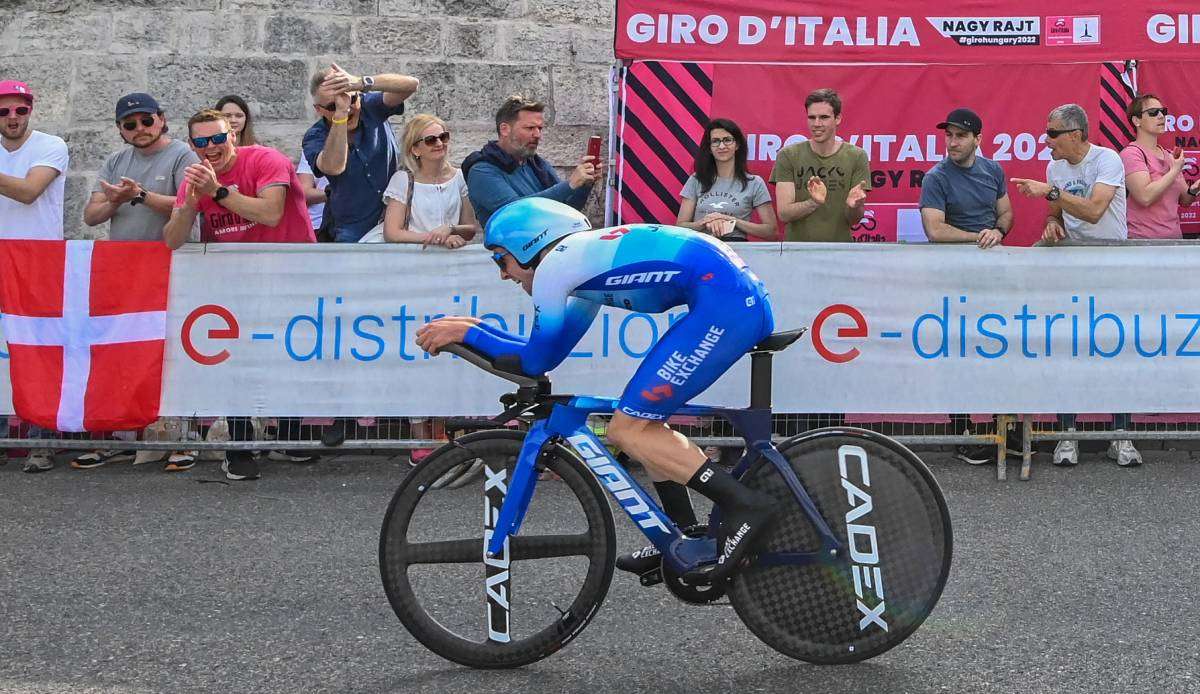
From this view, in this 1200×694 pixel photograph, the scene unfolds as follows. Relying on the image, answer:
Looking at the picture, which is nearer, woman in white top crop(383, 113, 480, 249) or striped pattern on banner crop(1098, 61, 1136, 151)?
woman in white top crop(383, 113, 480, 249)

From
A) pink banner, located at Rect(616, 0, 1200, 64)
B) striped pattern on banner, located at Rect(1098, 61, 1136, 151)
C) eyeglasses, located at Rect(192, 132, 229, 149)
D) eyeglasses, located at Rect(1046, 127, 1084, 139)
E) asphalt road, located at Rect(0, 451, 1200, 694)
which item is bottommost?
asphalt road, located at Rect(0, 451, 1200, 694)

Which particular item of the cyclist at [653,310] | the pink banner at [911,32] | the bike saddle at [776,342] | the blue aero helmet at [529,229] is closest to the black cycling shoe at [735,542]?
the cyclist at [653,310]

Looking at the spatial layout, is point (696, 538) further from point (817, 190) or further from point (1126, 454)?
point (1126, 454)

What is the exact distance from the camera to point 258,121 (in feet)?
34.7

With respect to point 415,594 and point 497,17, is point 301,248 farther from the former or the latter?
point 415,594

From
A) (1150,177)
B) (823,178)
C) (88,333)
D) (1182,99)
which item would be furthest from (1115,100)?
(88,333)

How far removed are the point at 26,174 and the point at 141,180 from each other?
84 cm

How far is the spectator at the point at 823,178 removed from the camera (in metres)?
8.60

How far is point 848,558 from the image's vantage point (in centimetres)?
462

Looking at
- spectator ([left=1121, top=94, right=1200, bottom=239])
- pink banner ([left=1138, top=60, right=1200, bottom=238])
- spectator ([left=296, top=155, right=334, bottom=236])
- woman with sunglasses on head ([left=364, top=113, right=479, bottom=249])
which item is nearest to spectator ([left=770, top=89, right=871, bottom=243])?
spectator ([left=1121, top=94, right=1200, bottom=239])

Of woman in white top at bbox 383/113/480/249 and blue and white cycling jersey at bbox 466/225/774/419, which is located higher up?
woman in white top at bbox 383/113/480/249

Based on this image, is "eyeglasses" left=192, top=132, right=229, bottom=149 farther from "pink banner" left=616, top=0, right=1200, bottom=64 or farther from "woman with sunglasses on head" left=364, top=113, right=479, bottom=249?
"pink banner" left=616, top=0, right=1200, bottom=64

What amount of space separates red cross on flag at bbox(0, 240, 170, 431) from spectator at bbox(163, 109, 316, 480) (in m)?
0.33

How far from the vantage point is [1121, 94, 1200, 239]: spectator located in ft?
29.0
